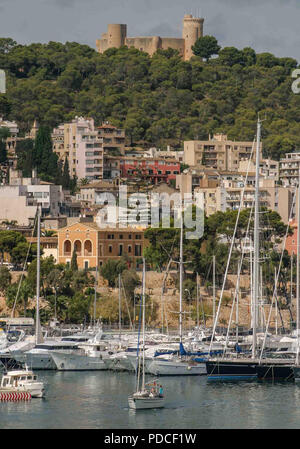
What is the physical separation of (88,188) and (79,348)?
48.0 meters

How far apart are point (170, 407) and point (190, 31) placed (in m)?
109

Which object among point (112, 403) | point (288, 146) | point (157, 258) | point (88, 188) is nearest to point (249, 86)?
point (288, 146)

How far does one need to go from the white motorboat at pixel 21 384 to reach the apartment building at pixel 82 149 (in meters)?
64.7

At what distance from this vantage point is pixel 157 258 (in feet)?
256

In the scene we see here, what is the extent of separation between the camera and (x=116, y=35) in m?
151

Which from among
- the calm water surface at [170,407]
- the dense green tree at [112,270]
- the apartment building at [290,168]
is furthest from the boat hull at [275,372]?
the apartment building at [290,168]

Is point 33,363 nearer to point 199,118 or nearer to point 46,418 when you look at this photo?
point 46,418

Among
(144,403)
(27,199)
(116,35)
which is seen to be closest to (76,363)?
(144,403)

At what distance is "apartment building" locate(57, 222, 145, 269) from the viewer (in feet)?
265

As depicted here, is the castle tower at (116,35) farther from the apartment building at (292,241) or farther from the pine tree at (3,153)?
the apartment building at (292,241)

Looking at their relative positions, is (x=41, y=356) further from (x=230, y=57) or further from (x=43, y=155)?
(x=230, y=57)

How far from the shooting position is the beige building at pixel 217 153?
11606 centimetres

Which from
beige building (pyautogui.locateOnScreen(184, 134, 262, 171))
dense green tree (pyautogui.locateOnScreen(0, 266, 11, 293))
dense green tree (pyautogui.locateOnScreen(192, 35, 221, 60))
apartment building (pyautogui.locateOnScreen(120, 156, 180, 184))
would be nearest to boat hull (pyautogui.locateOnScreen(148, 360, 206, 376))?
dense green tree (pyautogui.locateOnScreen(0, 266, 11, 293))

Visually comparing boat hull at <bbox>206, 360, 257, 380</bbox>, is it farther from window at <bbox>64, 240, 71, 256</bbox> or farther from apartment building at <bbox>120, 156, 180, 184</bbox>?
apartment building at <bbox>120, 156, 180, 184</bbox>
